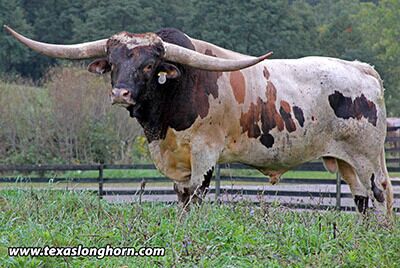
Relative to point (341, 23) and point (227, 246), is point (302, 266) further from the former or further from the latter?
point (341, 23)

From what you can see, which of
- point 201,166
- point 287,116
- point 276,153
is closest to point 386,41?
point 287,116

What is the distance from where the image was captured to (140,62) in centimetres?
784

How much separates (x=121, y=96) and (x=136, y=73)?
0.36 metres

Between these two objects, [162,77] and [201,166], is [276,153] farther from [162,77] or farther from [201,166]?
[162,77]

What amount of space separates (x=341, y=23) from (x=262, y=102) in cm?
3908

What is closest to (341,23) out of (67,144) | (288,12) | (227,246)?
(288,12)

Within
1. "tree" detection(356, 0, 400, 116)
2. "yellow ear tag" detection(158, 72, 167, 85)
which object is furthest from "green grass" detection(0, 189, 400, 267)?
"tree" detection(356, 0, 400, 116)

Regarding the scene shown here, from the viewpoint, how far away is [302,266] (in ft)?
18.6

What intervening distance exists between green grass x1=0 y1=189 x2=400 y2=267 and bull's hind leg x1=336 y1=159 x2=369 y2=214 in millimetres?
2201

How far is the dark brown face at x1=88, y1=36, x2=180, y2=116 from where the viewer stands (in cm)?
764

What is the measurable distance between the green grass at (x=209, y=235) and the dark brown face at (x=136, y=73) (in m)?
1.07

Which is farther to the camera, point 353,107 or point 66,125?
point 66,125

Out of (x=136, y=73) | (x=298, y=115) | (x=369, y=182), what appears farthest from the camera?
(x=369, y=182)

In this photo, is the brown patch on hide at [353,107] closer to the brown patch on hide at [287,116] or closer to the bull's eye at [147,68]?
the brown patch on hide at [287,116]
